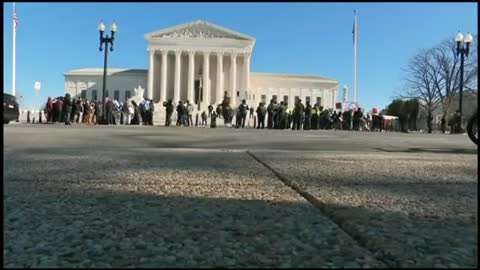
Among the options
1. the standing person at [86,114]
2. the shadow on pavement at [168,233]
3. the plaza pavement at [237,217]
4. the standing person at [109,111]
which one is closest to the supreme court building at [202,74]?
the standing person at [109,111]

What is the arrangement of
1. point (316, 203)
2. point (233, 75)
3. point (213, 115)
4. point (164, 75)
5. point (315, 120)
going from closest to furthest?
1. point (316, 203)
2. point (213, 115)
3. point (315, 120)
4. point (164, 75)
5. point (233, 75)

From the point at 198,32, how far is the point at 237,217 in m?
89.1

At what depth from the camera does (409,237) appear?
2.99m

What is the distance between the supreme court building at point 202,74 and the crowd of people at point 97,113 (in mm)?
53271

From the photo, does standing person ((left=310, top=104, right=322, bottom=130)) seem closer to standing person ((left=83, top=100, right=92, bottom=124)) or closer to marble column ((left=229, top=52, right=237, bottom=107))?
standing person ((left=83, top=100, right=92, bottom=124))

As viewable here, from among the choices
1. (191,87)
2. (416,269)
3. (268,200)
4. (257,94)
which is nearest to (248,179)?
(268,200)

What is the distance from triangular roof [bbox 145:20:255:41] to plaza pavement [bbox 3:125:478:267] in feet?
281

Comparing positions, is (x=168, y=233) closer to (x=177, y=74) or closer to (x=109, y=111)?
(x=109, y=111)

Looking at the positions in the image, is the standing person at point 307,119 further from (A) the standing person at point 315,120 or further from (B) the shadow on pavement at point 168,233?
(B) the shadow on pavement at point 168,233

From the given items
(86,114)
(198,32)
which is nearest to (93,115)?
(86,114)

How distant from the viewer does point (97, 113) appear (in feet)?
103

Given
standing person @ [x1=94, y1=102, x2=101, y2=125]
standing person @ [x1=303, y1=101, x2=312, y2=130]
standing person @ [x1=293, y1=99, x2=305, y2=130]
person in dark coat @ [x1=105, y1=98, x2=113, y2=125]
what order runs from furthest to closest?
standing person @ [x1=94, y1=102, x2=101, y2=125]
person in dark coat @ [x1=105, y1=98, x2=113, y2=125]
standing person @ [x1=303, y1=101, x2=312, y2=130]
standing person @ [x1=293, y1=99, x2=305, y2=130]

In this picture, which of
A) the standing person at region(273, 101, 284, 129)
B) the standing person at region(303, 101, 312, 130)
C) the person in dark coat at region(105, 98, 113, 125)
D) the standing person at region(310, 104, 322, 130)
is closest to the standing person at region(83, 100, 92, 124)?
the person in dark coat at region(105, 98, 113, 125)

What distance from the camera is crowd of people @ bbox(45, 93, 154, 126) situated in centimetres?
2897
